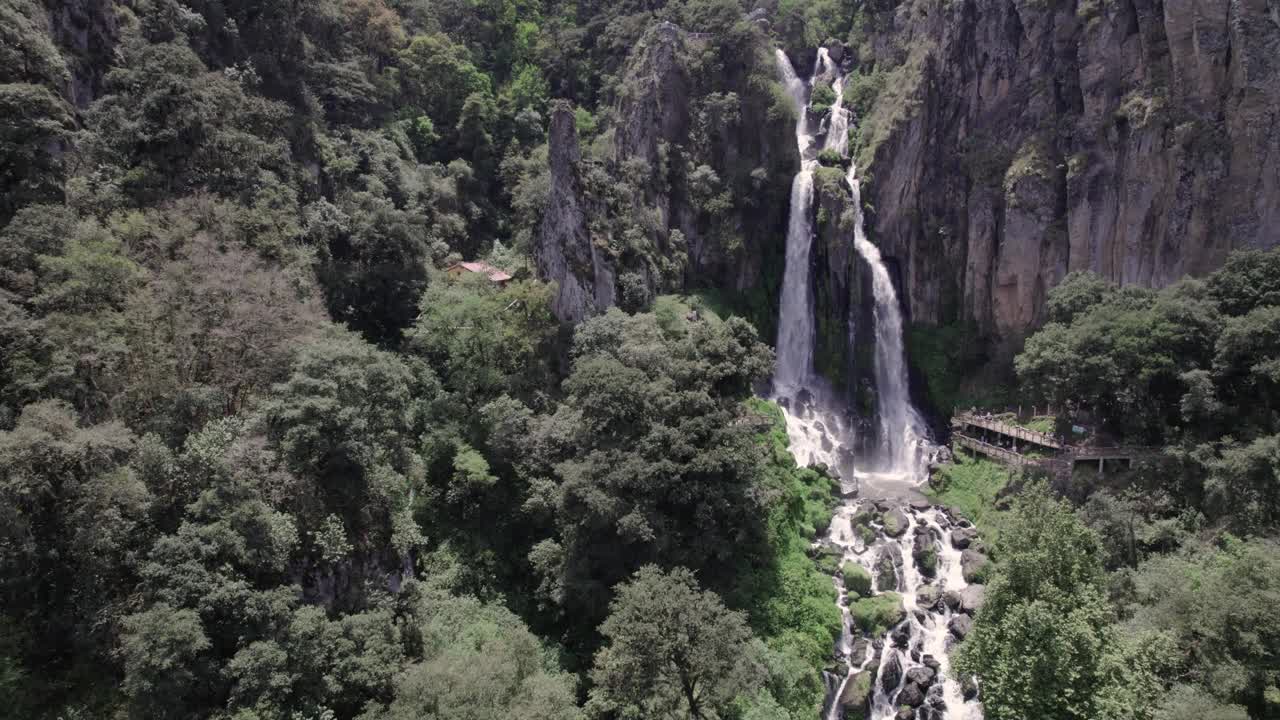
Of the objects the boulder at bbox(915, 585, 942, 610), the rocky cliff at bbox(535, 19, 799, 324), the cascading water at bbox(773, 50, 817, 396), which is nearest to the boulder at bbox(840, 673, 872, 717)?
the boulder at bbox(915, 585, 942, 610)

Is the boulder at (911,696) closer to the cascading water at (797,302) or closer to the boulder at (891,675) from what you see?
the boulder at (891,675)

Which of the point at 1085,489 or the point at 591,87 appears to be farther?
the point at 591,87

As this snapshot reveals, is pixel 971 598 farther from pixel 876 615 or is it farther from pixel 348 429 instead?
pixel 348 429

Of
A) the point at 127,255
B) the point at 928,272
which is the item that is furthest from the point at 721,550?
the point at 928,272

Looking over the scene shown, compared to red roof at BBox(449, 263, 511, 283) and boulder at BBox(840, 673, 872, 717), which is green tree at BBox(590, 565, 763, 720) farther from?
red roof at BBox(449, 263, 511, 283)

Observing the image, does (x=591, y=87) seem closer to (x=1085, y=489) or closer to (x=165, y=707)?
(x=1085, y=489)

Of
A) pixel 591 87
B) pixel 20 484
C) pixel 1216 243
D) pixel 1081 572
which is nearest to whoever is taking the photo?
pixel 20 484

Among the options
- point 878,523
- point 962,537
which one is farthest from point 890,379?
point 962,537
